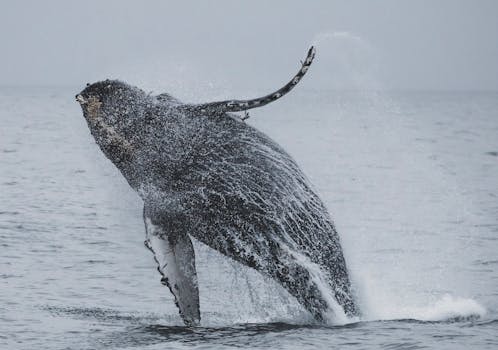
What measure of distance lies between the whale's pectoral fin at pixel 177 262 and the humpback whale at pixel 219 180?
0.48 ft

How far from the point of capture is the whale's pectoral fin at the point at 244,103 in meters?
12.0

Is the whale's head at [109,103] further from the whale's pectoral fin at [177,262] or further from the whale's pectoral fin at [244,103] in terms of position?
the whale's pectoral fin at [177,262]

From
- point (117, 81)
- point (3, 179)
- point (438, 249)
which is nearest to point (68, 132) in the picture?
point (3, 179)

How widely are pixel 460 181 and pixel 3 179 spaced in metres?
15.2

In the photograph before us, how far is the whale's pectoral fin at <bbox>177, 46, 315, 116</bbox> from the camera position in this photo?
11992 millimetres

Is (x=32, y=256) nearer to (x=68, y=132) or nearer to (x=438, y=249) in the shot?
(x=438, y=249)

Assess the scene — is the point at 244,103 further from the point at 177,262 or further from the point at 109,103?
the point at 177,262

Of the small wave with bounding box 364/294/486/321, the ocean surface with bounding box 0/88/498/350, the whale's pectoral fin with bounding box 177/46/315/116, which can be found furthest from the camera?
the small wave with bounding box 364/294/486/321

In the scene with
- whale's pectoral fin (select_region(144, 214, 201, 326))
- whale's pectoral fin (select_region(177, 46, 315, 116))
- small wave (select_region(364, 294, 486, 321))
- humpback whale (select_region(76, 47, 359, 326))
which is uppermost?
whale's pectoral fin (select_region(177, 46, 315, 116))

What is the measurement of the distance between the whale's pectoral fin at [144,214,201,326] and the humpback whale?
0.15 meters

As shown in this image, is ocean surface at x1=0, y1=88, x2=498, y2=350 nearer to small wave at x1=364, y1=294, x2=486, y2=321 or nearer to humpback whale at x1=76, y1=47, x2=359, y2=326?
small wave at x1=364, y1=294, x2=486, y2=321

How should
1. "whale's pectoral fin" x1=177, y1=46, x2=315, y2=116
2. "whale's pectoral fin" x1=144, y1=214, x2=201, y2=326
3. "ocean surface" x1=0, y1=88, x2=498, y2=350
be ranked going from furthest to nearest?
"whale's pectoral fin" x1=144, y1=214, x2=201, y2=326
"ocean surface" x1=0, y1=88, x2=498, y2=350
"whale's pectoral fin" x1=177, y1=46, x2=315, y2=116

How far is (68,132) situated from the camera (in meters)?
74.4

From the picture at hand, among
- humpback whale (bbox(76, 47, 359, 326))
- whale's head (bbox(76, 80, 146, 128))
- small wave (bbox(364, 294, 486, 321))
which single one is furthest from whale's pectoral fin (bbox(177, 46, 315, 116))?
small wave (bbox(364, 294, 486, 321))
